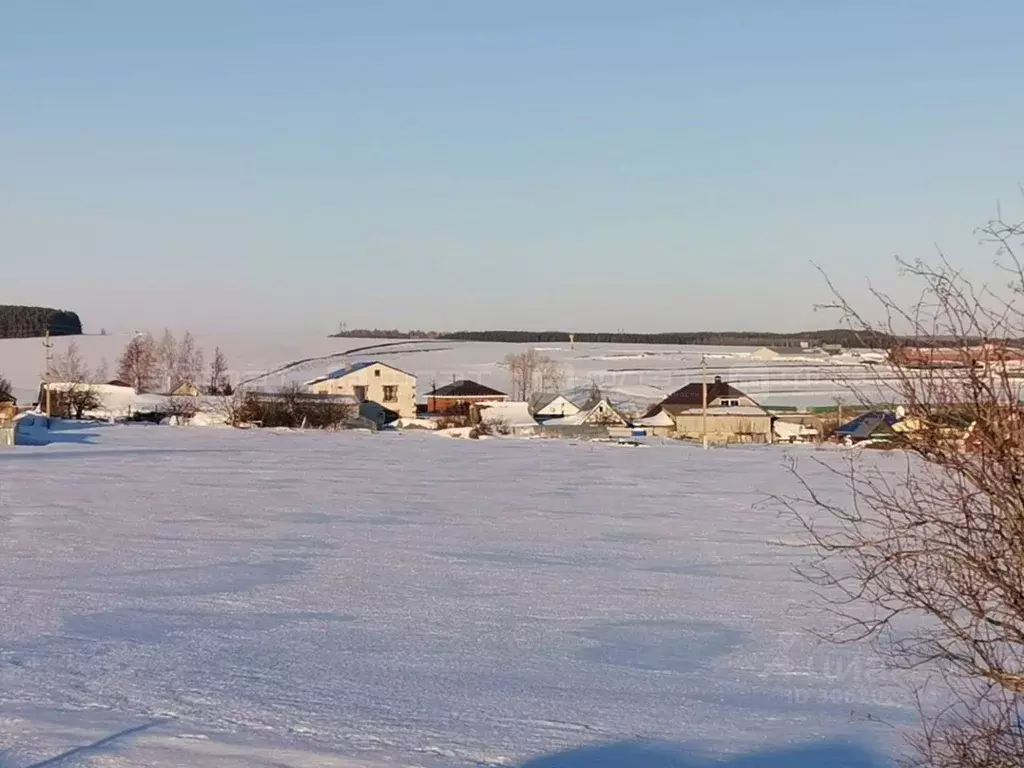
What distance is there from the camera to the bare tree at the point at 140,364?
8038cm

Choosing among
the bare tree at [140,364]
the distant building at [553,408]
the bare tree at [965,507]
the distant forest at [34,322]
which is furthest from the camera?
the distant forest at [34,322]

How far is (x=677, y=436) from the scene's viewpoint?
47.3 metres

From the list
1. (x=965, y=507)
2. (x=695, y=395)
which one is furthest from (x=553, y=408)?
(x=965, y=507)

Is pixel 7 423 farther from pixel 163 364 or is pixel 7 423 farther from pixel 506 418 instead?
pixel 163 364

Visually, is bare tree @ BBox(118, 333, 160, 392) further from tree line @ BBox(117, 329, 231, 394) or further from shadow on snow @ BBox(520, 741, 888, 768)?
shadow on snow @ BBox(520, 741, 888, 768)

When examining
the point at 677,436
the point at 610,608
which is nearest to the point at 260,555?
the point at 610,608

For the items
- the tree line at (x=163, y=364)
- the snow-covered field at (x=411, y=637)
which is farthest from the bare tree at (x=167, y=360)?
the snow-covered field at (x=411, y=637)

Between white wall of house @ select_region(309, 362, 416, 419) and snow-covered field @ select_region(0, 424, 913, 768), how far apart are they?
45126mm

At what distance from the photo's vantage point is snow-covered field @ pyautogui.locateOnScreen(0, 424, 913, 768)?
21.9ft

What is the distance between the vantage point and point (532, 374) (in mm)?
83750

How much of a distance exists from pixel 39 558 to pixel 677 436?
121ft

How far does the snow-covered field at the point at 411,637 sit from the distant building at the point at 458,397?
4708 cm

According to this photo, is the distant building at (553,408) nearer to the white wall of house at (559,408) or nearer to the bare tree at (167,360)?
the white wall of house at (559,408)

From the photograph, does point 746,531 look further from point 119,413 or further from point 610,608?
point 119,413
